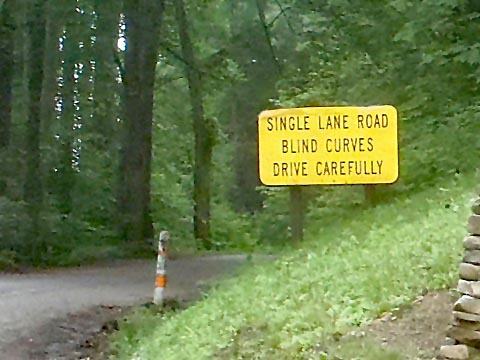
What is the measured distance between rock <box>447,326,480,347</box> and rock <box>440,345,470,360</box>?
0.12 feet

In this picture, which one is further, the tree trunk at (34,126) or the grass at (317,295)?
the tree trunk at (34,126)

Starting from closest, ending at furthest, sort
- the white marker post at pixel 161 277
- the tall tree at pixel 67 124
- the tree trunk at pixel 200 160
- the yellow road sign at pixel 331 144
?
the white marker post at pixel 161 277, the yellow road sign at pixel 331 144, the tall tree at pixel 67 124, the tree trunk at pixel 200 160

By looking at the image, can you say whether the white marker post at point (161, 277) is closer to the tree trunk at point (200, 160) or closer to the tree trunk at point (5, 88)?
the tree trunk at point (5, 88)

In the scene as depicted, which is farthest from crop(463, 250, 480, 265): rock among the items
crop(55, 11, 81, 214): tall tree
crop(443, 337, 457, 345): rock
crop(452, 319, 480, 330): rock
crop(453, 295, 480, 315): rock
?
crop(55, 11, 81, 214): tall tree

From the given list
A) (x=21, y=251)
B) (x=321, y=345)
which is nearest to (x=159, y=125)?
(x=21, y=251)

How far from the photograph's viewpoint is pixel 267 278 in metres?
10.3

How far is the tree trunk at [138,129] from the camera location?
2256cm

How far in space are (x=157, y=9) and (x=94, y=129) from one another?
6.91 meters

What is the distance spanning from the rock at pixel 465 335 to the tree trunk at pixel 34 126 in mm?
15711

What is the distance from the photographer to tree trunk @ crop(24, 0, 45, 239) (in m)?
20.6

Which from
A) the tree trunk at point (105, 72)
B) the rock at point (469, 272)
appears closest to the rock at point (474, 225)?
the rock at point (469, 272)

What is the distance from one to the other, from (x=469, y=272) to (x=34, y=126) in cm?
1628

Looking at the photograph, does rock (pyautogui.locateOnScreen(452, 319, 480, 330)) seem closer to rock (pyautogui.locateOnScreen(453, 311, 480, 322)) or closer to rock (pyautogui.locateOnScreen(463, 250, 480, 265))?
rock (pyautogui.locateOnScreen(453, 311, 480, 322))

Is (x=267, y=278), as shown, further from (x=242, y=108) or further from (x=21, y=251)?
(x=242, y=108)
